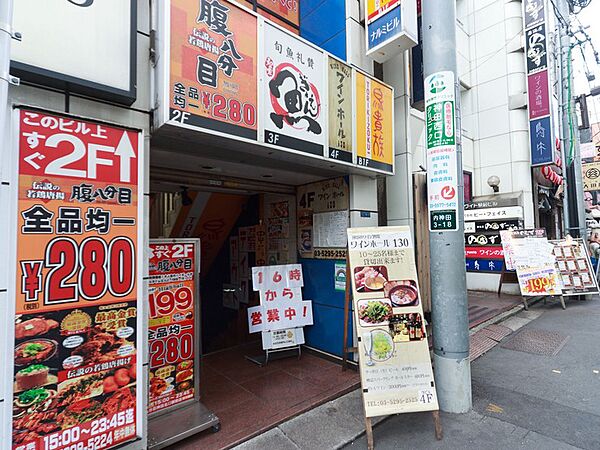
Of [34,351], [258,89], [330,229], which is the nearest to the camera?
[34,351]

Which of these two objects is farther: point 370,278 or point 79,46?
point 370,278

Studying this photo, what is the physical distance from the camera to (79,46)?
234 cm

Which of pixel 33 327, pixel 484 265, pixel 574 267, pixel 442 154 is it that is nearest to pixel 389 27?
pixel 442 154

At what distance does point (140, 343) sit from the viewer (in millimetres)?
2631

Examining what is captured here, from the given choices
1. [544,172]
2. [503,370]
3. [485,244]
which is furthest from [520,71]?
[503,370]

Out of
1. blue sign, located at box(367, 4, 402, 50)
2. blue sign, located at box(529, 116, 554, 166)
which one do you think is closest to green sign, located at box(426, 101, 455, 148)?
blue sign, located at box(367, 4, 402, 50)

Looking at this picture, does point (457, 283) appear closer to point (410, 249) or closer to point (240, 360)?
point (410, 249)

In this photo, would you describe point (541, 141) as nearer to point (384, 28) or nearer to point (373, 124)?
point (384, 28)

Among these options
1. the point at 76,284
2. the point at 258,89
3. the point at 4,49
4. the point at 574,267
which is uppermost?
the point at 258,89

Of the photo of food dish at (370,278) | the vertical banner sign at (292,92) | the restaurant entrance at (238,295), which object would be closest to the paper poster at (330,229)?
the restaurant entrance at (238,295)

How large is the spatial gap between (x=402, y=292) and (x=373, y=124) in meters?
2.47

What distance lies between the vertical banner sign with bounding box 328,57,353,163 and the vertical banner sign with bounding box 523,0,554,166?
8513 millimetres

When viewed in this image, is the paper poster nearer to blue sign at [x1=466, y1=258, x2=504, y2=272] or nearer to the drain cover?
the drain cover

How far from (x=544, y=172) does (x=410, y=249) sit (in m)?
10.1
